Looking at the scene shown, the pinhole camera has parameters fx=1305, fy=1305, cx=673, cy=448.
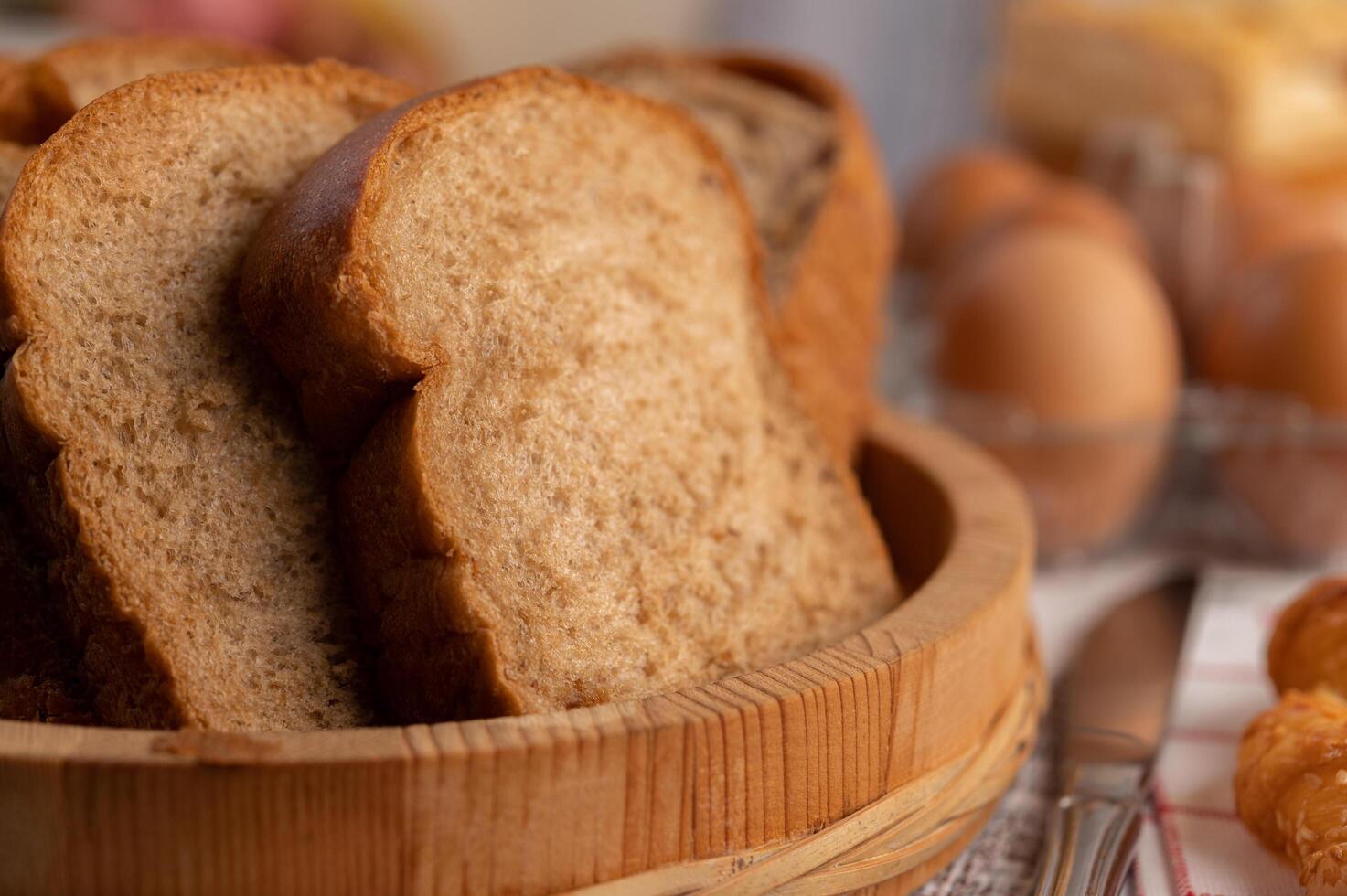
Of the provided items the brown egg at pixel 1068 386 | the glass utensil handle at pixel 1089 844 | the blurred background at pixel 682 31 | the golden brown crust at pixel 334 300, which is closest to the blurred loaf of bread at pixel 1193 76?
the brown egg at pixel 1068 386

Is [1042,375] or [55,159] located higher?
[55,159]

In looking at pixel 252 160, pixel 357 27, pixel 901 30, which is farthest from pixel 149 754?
pixel 901 30

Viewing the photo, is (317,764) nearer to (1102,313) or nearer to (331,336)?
(331,336)

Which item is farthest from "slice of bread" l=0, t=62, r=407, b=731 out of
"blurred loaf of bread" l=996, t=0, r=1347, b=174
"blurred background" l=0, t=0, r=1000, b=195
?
"blurred background" l=0, t=0, r=1000, b=195

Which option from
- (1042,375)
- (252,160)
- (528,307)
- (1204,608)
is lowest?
(1204,608)

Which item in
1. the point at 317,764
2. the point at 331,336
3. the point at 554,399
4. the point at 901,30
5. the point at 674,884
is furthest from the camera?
the point at 901,30

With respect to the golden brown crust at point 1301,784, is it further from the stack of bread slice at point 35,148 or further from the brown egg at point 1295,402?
the stack of bread slice at point 35,148

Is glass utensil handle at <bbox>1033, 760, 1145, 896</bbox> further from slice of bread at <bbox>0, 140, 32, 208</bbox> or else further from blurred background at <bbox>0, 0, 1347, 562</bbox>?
slice of bread at <bbox>0, 140, 32, 208</bbox>

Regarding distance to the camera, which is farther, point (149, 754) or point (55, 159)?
point (55, 159)

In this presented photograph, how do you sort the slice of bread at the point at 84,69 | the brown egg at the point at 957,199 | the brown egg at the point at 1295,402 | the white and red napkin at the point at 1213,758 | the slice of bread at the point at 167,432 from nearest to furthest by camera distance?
the slice of bread at the point at 167,432 → the white and red napkin at the point at 1213,758 → the slice of bread at the point at 84,69 → the brown egg at the point at 1295,402 → the brown egg at the point at 957,199
